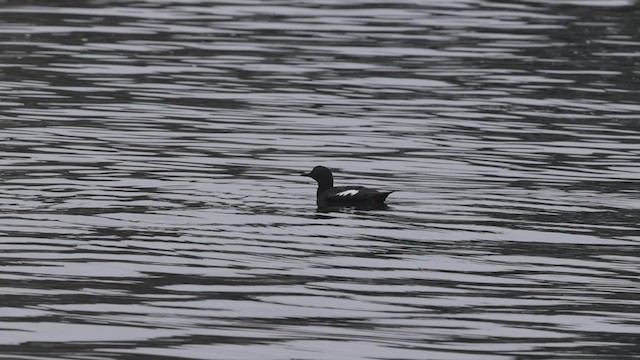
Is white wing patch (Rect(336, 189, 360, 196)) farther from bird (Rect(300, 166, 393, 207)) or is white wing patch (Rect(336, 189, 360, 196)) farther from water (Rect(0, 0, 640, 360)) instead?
water (Rect(0, 0, 640, 360))

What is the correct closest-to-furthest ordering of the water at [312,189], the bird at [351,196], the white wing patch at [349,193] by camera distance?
the water at [312,189] → the bird at [351,196] → the white wing patch at [349,193]

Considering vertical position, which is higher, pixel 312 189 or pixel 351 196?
pixel 351 196

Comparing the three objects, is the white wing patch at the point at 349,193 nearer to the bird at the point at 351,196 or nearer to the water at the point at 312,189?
the bird at the point at 351,196

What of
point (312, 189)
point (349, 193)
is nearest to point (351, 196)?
point (349, 193)

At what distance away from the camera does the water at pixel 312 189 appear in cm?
1296

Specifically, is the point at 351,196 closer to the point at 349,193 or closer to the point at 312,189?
the point at 349,193

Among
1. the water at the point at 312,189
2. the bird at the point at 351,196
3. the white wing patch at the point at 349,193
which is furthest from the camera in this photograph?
the white wing patch at the point at 349,193

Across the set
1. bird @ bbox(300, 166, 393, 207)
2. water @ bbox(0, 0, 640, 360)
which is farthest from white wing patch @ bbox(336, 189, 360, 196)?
water @ bbox(0, 0, 640, 360)

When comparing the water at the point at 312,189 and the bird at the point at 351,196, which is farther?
the bird at the point at 351,196

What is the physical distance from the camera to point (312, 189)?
67.0ft

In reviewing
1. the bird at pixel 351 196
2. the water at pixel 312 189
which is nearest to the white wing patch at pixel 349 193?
the bird at pixel 351 196

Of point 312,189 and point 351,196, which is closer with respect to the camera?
point 351,196

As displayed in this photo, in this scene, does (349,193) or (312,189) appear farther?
(312,189)

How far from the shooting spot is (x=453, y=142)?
953 inches
